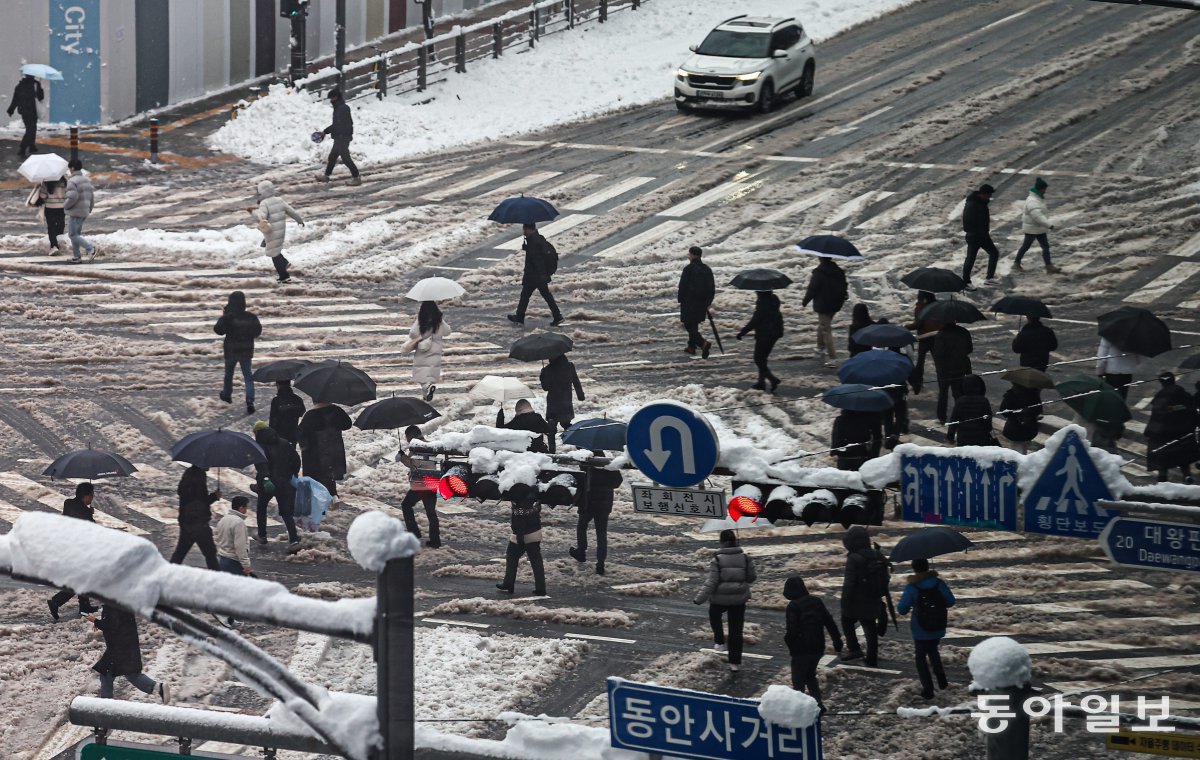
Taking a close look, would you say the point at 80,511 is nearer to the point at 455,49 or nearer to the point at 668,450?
the point at 668,450

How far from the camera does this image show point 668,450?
41.1 ft

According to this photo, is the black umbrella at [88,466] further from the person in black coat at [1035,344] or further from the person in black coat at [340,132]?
the person in black coat at [340,132]

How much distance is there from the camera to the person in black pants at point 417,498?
51.8 ft

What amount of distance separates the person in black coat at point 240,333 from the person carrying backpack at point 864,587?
28.8ft

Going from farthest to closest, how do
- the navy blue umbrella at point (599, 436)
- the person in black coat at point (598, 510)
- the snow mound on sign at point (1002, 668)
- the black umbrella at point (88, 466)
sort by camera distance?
the black umbrella at point (88, 466) → the person in black coat at point (598, 510) → the navy blue umbrella at point (599, 436) → the snow mound on sign at point (1002, 668)

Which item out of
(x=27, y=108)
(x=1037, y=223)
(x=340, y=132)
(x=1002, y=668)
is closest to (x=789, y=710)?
(x=1002, y=668)

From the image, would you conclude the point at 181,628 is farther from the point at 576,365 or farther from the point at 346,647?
the point at 576,365

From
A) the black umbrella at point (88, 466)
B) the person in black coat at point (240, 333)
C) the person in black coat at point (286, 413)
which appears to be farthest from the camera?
the person in black coat at point (240, 333)

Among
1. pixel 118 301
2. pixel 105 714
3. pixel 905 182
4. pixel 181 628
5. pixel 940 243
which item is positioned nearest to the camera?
pixel 181 628

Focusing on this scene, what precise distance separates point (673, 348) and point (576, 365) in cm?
153

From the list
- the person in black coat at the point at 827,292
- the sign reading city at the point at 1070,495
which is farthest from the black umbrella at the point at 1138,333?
the sign reading city at the point at 1070,495

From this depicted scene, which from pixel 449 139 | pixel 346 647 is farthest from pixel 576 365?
pixel 449 139

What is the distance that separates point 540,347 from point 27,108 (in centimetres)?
1720

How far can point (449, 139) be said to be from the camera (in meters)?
32.7
